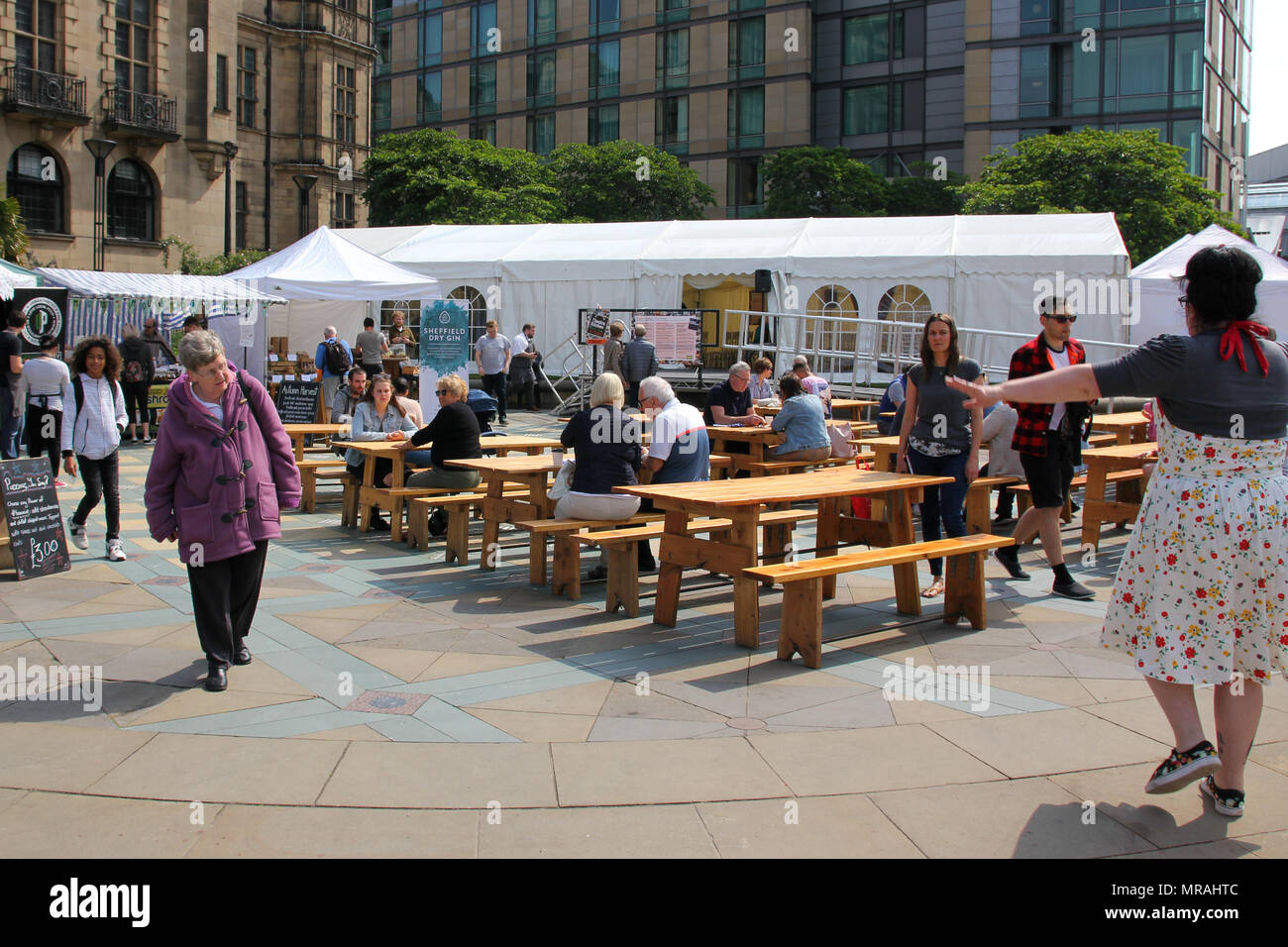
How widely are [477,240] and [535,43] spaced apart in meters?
45.0

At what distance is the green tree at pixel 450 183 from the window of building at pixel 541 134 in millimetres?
18807

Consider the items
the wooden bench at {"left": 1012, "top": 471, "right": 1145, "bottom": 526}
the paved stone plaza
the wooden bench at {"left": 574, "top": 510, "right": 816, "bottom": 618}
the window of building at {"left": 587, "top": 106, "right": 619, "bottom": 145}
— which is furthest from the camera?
the window of building at {"left": 587, "top": 106, "right": 619, "bottom": 145}

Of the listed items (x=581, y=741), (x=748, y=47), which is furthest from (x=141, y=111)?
(x=581, y=741)

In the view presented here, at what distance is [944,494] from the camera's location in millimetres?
7309

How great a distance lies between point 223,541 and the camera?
5480mm

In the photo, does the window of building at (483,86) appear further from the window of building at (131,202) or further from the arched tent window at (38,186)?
the arched tent window at (38,186)

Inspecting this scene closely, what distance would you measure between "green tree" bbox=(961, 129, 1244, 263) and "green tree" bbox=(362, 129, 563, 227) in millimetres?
16210

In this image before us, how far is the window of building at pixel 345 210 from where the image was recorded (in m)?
55.7

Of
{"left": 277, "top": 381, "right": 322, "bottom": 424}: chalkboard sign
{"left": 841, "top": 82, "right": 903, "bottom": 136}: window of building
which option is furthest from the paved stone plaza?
{"left": 841, "top": 82, "right": 903, "bottom": 136}: window of building

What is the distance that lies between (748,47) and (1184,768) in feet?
198

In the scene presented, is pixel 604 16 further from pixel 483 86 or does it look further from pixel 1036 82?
pixel 1036 82

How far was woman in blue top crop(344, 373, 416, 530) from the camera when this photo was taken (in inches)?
402

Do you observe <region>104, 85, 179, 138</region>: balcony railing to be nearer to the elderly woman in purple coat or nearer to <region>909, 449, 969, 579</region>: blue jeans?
the elderly woman in purple coat
